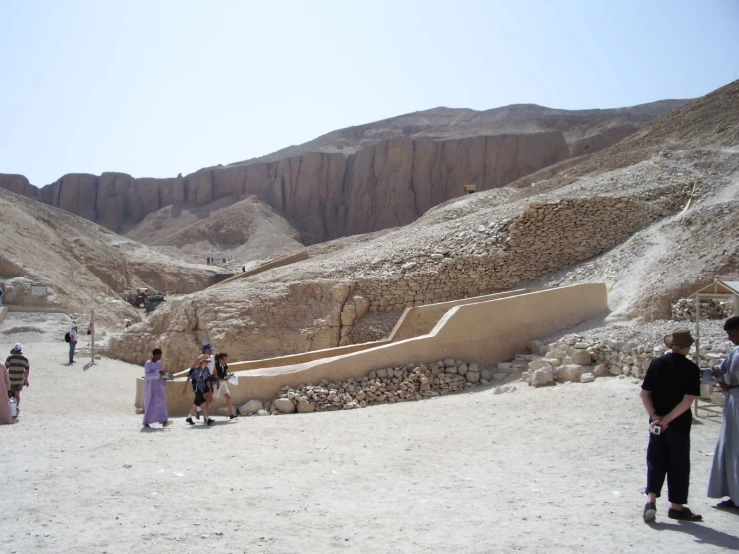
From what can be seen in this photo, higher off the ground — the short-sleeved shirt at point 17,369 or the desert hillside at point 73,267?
the desert hillside at point 73,267

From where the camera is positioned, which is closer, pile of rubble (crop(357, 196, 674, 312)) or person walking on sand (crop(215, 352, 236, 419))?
person walking on sand (crop(215, 352, 236, 419))

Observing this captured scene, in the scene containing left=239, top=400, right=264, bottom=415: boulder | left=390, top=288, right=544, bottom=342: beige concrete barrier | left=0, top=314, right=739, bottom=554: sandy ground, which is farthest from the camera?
left=390, top=288, right=544, bottom=342: beige concrete barrier

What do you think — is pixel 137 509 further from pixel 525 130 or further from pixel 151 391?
pixel 525 130

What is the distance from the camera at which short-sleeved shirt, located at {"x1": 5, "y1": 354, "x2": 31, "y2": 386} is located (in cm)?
935

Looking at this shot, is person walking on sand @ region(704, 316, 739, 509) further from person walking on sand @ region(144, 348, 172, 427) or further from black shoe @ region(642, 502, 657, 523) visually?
person walking on sand @ region(144, 348, 172, 427)

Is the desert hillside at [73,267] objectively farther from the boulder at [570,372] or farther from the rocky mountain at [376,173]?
the rocky mountain at [376,173]

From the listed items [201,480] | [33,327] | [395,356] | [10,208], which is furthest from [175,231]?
[201,480]

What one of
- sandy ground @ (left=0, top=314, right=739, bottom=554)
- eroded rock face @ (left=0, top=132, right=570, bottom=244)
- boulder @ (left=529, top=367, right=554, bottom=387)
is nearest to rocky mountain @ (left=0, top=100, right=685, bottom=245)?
eroded rock face @ (left=0, top=132, right=570, bottom=244)

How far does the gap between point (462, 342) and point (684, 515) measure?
640 centimetres

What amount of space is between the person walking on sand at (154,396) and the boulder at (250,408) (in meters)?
1.12

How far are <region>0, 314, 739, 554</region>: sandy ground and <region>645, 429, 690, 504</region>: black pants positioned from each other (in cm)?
21

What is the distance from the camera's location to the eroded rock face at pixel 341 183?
169 feet

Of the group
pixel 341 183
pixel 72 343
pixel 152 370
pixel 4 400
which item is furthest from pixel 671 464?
pixel 341 183

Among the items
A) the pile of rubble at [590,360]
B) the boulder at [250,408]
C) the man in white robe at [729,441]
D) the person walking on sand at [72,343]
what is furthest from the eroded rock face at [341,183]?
the man in white robe at [729,441]
